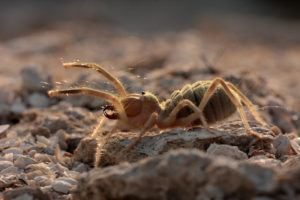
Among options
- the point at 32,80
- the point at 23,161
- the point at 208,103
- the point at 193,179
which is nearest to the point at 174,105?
the point at 208,103

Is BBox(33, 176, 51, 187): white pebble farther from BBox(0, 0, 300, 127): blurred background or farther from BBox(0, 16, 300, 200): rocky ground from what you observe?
BBox(0, 0, 300, 127): blurred background

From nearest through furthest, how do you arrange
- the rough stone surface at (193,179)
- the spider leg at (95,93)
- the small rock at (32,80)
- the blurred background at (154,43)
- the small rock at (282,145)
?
the rough stone surface at (193,179)
the small rock at (282,145)
the spider leg at (95,93)
the small rock at (32,80)
the blurred background at (154,43)

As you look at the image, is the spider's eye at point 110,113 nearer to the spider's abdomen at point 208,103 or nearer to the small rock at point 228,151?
the spider's abdomen at point 208,103

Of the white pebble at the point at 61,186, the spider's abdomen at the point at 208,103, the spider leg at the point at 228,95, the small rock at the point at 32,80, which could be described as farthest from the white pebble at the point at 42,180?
the small rock at the point at 32,80

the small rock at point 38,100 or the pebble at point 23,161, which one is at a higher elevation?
the pebble at point 23,161

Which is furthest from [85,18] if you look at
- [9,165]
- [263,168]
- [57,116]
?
[263,168]

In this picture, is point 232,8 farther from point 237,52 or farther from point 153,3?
point 237,52

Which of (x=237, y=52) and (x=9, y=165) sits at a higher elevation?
(x=9, y=165)
